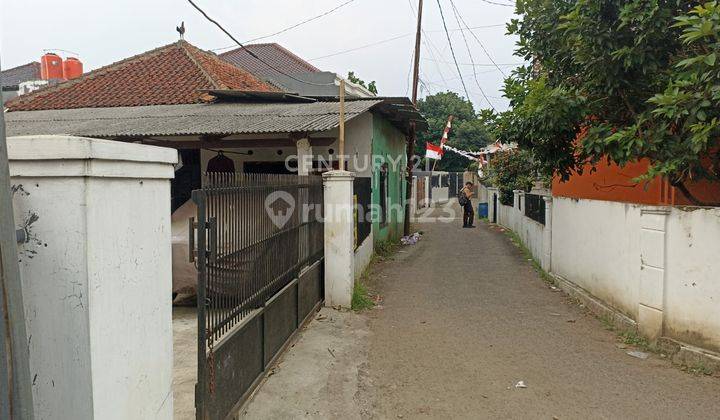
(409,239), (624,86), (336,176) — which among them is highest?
(624,86)

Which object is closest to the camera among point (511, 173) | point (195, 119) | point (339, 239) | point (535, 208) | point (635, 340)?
point (635, 340)

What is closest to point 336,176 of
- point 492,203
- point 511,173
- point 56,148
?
point 56,148

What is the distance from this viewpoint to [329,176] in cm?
683

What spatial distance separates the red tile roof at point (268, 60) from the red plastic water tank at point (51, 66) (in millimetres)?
7675

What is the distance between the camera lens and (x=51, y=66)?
22125mm

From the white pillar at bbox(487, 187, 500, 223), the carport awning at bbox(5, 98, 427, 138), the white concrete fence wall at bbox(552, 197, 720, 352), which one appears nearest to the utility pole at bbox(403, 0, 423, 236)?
the carport awning at bbox(5, 98, 427, 138)

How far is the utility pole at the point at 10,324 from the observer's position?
1.38 meters

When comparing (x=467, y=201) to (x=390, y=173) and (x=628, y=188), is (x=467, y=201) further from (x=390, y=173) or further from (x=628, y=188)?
(x=628, y=188)

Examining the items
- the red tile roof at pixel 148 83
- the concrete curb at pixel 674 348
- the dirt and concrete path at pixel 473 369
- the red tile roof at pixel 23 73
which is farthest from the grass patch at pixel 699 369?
the red tile roof at pixel 23 73

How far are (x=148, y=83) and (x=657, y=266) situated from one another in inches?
544

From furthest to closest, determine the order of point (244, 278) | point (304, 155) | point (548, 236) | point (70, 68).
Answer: point (70, 68) → point (548, 236) → point (304, 155) → point (244, 278)

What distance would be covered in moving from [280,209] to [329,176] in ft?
6.06

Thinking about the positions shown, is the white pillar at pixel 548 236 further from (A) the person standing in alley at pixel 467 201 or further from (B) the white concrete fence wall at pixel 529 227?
(A) the person standing in alley at pixel 467 201

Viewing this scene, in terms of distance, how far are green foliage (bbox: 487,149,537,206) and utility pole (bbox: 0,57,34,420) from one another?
1462cm
